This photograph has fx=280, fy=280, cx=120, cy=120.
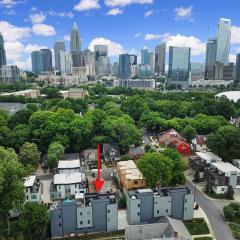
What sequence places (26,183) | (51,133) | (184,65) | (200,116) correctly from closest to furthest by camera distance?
(26,183), (51,133), (200,116), (184,65)

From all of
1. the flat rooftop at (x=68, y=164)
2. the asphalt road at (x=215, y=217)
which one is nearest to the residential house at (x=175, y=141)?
the asphalt road at (x=215, y=217)

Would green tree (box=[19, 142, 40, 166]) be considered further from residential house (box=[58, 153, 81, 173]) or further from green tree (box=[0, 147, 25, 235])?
green tree (box=[0, 147, 25, 235])

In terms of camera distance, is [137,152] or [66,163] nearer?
[66,163]

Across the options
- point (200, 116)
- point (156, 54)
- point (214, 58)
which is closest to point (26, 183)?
point (200, 116)

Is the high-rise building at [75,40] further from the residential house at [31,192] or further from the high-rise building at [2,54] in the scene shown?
the residential house at [31,192]

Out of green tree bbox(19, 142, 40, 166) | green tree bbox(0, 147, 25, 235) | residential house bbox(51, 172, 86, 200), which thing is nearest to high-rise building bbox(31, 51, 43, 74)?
green tree bbox(19, 142, 40, 166)

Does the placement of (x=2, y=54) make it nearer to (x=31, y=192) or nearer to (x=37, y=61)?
(x=37, y=61)

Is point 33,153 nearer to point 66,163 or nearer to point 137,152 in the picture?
point 66,163
